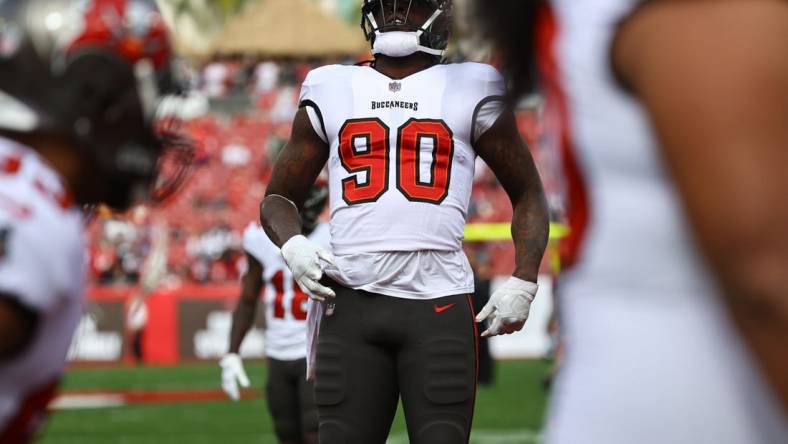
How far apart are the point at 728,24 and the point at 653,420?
48cm

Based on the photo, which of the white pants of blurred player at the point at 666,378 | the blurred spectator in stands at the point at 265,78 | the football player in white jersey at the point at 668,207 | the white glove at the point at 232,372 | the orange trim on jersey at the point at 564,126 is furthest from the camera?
the blurred spectator in stands at the point at 265,78

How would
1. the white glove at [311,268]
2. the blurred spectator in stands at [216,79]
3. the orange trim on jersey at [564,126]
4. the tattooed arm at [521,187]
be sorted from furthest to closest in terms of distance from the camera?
the blurred spectator in stands at [216,79] < the tattooed arm at [521,187] < the white glove at [311,268] < the orange trim on jersey at [564,126]

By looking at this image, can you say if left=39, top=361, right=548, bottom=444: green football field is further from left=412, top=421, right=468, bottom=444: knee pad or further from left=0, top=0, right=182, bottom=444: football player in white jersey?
left=0, top=0, right=182, bottom=444: football player in white jersey

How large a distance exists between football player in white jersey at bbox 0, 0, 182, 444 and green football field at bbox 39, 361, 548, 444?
757cm

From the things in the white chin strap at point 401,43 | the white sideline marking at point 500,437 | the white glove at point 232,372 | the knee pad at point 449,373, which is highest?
the white chin strap at point 401,43

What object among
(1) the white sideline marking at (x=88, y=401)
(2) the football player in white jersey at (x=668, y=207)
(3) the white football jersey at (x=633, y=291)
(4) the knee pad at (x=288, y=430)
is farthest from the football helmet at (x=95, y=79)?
(1) the white sideline marking at (x=88, y=401)

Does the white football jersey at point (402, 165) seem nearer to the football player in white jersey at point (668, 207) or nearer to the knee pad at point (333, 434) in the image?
the knee pad at point (333, 434)

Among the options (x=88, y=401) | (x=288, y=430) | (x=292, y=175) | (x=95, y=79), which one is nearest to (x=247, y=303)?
(x=288, y=430)

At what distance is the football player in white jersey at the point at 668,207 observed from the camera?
134 centimetres

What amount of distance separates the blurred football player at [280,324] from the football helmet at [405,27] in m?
2.43

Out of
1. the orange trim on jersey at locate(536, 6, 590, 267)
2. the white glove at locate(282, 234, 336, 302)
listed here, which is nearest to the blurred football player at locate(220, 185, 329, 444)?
the white glove at locate(282, 234, 336, 302)

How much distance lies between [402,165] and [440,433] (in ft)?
2.75

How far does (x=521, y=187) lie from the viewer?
13.7ft

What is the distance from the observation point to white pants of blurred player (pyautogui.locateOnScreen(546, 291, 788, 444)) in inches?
58.3
